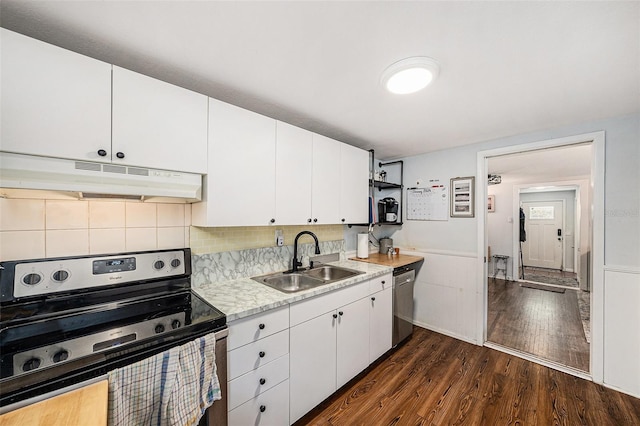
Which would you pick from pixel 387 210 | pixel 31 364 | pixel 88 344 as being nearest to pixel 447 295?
pixel 387 210

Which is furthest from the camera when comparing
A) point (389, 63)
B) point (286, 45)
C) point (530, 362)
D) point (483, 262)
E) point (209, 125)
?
point (483, 262)

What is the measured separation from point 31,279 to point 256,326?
42.3 inches

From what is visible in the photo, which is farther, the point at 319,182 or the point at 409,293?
the point at 409,293

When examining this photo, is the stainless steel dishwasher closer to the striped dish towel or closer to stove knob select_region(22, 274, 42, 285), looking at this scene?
the striped dish towel

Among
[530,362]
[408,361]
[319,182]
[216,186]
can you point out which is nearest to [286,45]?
[216,186]

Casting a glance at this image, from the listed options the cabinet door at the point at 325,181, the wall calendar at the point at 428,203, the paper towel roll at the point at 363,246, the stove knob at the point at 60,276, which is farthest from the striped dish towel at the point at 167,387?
the wall calendar at the point at 428,203

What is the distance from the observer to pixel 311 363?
1.65 meters

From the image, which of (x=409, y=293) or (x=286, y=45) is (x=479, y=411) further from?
(x=286, y=45)

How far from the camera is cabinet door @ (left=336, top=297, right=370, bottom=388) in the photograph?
6.11 ft

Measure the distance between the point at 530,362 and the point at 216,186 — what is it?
3.21 metres

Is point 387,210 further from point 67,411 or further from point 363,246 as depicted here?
point 67,411

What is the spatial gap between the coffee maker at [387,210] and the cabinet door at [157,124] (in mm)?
2311

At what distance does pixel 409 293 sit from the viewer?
105 inches

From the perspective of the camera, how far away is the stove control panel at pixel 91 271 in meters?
1.12
